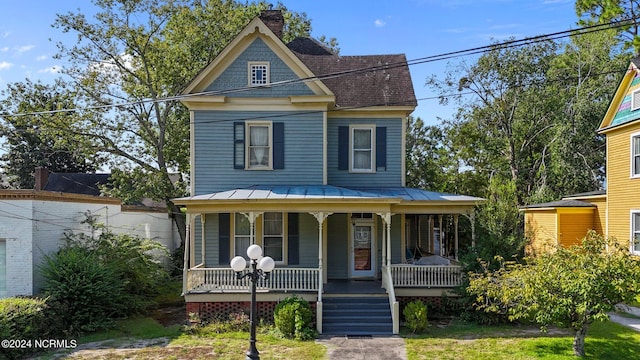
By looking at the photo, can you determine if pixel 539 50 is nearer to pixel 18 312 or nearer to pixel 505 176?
pixel 505 176

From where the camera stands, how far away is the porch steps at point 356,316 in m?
11.5

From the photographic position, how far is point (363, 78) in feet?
55.3

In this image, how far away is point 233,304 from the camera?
41.2 ft

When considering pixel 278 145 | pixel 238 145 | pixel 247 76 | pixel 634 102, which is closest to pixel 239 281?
pixel 238 145

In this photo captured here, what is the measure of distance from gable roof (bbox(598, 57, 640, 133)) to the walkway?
499 inches

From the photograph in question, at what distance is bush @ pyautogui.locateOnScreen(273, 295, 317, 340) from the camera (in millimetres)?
11031

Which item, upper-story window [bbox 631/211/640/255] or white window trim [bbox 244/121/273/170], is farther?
upper-story window [bbox 631/211/640/255]

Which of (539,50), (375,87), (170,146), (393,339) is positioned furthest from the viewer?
(539,50)

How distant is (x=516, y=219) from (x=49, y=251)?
1548 cm

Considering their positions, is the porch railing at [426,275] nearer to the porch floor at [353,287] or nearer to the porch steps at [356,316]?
the porch floor at [353,287]

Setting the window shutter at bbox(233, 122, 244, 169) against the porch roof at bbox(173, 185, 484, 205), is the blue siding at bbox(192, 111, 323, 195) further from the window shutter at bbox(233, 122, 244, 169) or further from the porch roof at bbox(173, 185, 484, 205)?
the porch roof at bbox(173, 185, 484, 205)

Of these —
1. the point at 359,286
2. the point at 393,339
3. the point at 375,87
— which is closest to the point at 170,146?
the point at 375,87

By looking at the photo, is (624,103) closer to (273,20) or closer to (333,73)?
(333,73)

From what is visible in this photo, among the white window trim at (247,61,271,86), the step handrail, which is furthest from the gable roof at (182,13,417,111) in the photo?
the step handrail
